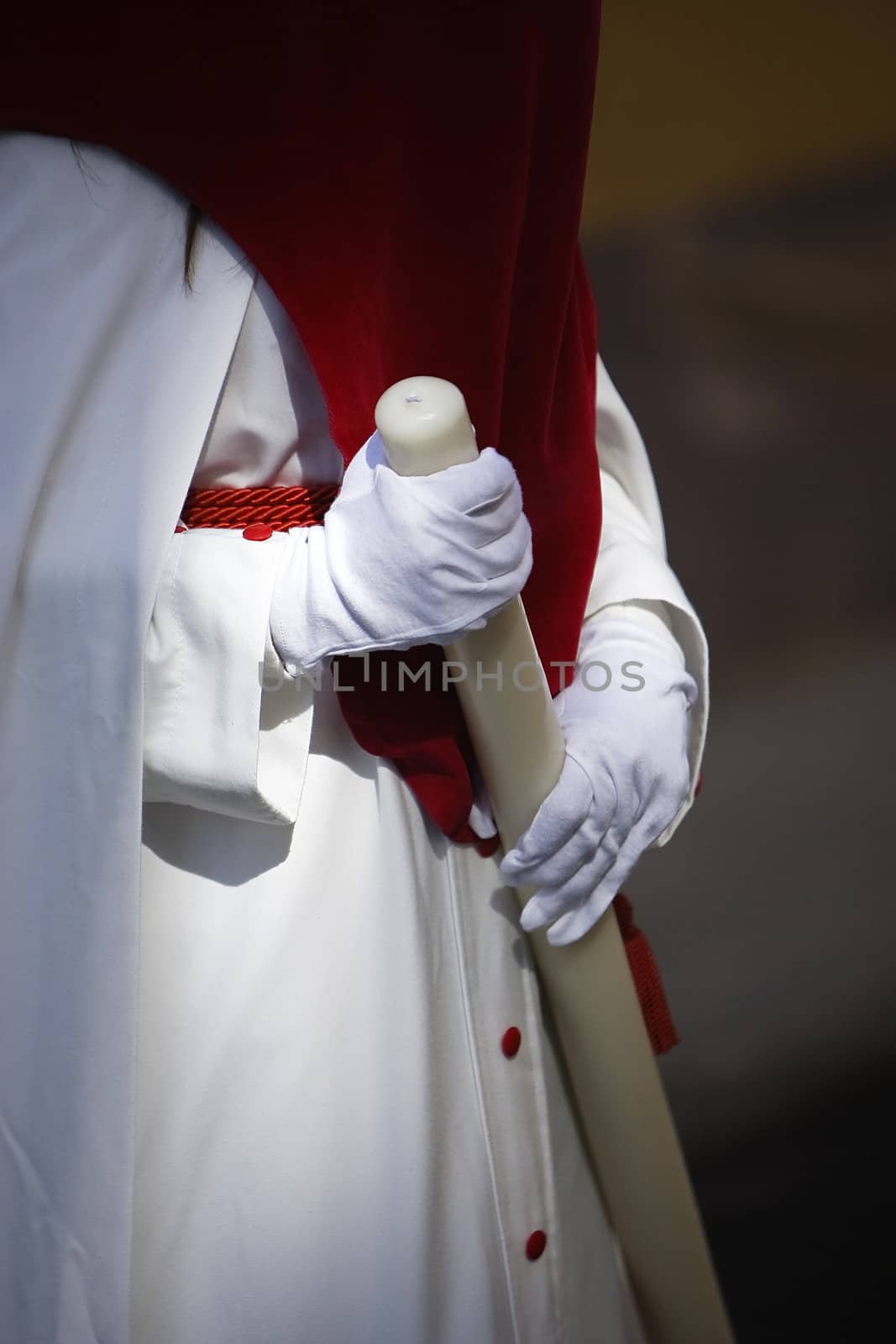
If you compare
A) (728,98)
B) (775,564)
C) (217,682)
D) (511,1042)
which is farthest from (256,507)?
(728,98)

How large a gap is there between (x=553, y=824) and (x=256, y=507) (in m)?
0.24

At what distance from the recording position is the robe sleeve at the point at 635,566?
0.92 m

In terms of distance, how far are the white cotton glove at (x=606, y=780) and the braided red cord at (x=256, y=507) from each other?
0.68 ft

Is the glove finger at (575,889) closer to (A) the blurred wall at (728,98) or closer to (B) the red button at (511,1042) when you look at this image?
(B) the red button at (511,1042)

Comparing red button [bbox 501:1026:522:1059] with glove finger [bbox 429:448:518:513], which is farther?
red button [bbox 501:1026:522:1059]

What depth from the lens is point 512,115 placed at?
0.74 meters

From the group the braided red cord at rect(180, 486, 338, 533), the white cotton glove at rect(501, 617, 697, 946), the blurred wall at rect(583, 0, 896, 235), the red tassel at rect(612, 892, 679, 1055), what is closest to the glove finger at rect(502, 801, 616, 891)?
the white cotton glove at rect(501, 617, 697, 946)

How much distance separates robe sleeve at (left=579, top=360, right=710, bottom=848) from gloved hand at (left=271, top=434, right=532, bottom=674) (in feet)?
0.75

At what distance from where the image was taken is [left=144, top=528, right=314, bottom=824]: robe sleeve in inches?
27.7

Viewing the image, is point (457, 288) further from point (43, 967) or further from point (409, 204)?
point (43, 967)

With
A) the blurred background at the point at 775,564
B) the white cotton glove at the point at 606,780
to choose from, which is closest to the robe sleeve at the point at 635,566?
the white cotton glove at the point at 606,780

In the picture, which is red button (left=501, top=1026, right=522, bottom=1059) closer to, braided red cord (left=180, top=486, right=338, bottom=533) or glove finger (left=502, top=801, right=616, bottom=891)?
glove finger (left=502, top=801, right=616, bottom=891)

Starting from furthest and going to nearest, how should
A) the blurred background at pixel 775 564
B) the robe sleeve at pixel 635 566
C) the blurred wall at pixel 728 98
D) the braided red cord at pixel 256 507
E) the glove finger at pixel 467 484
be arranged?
the blurred wall at pixel 728 98 < the blurred background at pixel 775 564 < the robe sleeve at pixel 635 566 < the braided red cord at pixel 256 507 < the glove finger at pixel 467 484

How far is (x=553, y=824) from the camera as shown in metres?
0.78
